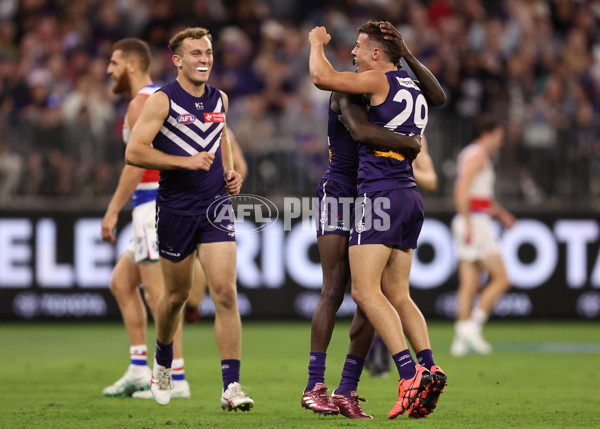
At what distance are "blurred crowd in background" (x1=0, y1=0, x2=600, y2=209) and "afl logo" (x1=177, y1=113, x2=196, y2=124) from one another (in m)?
7.80

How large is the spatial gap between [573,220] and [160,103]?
979cm

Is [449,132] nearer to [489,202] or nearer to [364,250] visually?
A: [489,202]

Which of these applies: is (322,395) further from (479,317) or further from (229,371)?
(479,317)

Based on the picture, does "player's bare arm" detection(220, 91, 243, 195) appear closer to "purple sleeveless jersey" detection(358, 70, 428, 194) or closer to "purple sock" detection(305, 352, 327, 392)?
"purple sleeveless jersey" detection(358, 70, 428, 194)

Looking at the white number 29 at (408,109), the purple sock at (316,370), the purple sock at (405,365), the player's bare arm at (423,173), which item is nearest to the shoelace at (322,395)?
the purple sock at (316,370)

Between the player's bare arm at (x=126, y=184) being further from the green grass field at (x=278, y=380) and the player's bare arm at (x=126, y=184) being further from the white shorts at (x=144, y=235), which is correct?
the green grass field at (x=278, y=380)

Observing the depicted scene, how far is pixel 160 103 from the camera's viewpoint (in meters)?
6.93

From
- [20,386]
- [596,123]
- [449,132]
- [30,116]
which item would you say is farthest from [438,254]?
[20,386]

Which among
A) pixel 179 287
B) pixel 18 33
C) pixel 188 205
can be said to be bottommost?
pixel 179 287

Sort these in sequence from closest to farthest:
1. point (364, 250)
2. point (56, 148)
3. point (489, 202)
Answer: point (364, 250) → point (489, 202) → point (56, 148)

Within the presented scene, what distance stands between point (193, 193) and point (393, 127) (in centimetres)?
146

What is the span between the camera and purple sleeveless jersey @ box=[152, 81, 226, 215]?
6996mm

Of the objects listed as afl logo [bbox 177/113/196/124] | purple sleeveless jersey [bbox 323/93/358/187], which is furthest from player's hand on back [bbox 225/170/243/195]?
purple sleeveless jersey [bbox 323/93/358/187]

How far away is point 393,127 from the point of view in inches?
267
